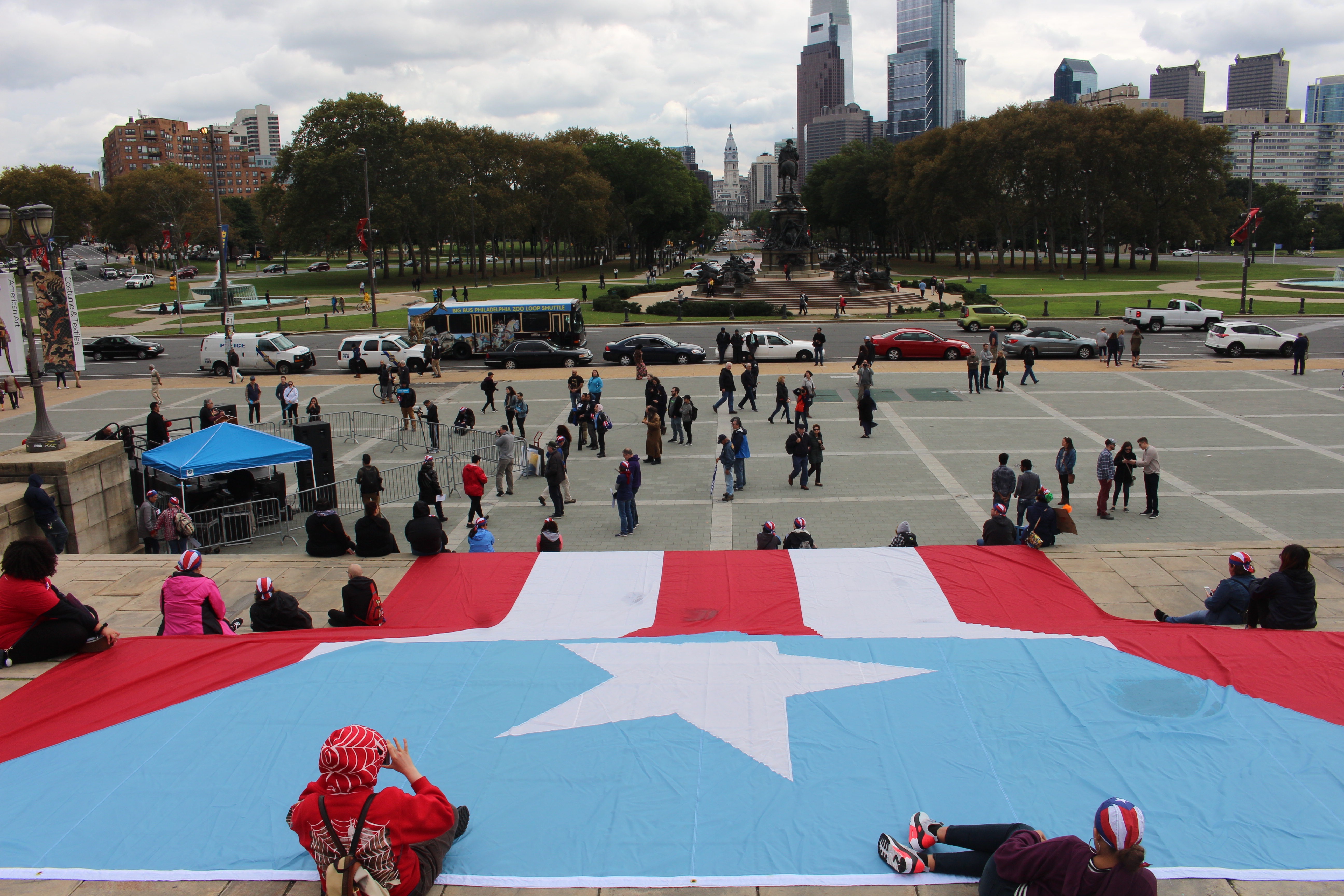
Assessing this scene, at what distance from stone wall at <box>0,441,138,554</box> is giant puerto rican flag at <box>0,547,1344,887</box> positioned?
5.66m

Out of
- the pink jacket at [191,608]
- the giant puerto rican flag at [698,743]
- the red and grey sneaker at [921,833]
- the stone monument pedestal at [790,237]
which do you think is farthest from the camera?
the stone monument pedestal at [790,237]

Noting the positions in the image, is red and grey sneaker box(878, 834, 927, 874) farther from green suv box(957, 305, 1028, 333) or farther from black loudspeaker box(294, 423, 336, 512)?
green suv box(957, 305, 1028, 333)

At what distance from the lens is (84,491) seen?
12734 millimetres

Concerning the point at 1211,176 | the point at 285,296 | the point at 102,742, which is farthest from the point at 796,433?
the point at 1211,176

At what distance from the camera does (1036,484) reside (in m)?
14.3

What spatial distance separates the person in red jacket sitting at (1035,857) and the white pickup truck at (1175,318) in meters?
43.8

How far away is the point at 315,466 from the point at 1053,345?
2822cm

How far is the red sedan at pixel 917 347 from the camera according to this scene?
34.1m

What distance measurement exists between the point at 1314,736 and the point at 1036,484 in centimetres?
814

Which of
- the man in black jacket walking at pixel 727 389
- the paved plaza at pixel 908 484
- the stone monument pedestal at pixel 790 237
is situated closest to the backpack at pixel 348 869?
the paved plaza at pixel 908 484

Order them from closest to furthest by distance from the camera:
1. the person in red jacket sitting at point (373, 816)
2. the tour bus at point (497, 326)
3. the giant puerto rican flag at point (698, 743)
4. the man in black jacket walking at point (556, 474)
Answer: the person in red jacket sitting at point (373, 816) → the giant puerto rican flag at point (698, 743) → the man in black jacket walking at point (556, 474) → the tour bus at point (497, 326)

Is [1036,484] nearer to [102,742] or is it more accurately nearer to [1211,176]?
[102,742]

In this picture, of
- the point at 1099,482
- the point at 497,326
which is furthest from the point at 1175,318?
the point at 497,326

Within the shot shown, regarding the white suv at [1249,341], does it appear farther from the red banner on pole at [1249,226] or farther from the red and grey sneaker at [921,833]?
the red and grey sneaker at [921,833]
